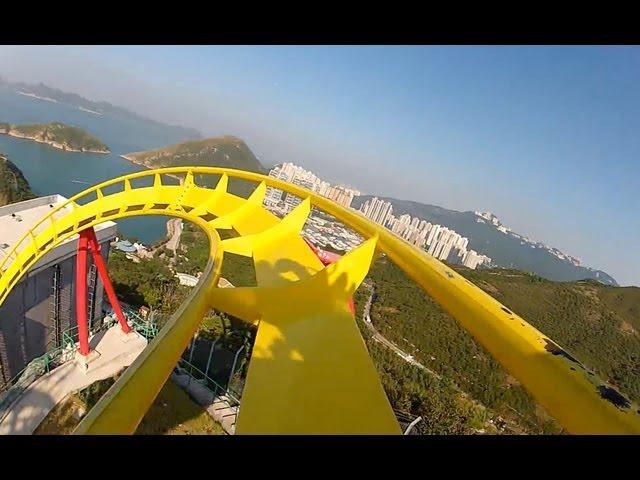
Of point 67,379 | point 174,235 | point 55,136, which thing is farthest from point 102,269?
point 55,136

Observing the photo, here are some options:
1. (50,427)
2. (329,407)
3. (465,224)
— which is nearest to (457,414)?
(50,427)

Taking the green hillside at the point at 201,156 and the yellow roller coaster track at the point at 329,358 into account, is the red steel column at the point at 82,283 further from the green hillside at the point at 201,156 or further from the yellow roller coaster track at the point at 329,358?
the green hillside at the point at 201,156

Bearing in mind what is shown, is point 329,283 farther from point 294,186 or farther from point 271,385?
point 294,186

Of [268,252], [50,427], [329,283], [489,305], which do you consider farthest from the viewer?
[50,427]

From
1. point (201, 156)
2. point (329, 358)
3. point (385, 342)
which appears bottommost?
point (201, 156)

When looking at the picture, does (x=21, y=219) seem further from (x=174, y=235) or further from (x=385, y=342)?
(x=174, y=235)

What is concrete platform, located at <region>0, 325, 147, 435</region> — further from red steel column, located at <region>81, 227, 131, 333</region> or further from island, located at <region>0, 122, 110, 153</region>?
island, located at <region>0, 122, 110, 153</region>
